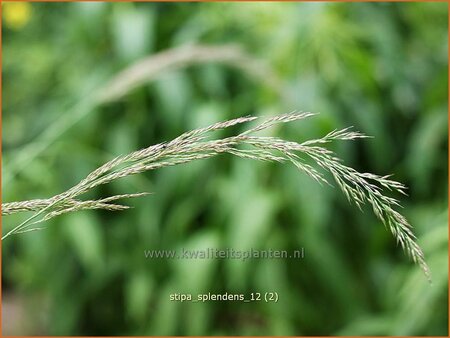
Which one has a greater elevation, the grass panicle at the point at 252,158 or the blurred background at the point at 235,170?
the blurred background at the point at 235,170

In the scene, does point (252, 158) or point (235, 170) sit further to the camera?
point (235, 170)

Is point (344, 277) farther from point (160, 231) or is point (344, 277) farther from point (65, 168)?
point (65, 168)

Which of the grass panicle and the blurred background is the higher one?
the blurred background

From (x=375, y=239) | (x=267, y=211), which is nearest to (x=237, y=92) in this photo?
(x=267, y=211)

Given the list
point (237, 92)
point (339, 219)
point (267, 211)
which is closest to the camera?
point (267, 211)

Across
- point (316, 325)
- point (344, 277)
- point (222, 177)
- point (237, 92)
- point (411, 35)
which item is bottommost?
point (316, 325)

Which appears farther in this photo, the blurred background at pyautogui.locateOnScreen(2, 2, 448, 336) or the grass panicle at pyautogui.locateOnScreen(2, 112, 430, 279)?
the blurred background at pyautogui.locateOnScreen(2, 2, 448, 336)

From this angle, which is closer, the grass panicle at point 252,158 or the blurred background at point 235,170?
the grass panicle at point 252,158

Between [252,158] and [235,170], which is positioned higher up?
[235,170]
